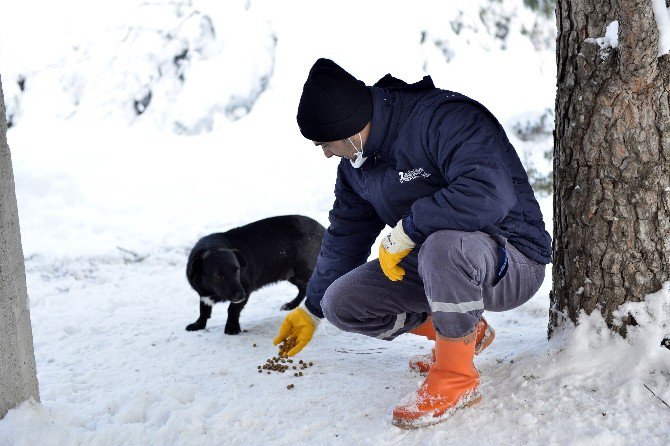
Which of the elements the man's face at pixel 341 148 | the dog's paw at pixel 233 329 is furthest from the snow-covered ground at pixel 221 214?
the man's face at pixel 341 148

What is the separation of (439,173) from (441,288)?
0.47 m

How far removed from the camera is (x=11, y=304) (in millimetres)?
2602

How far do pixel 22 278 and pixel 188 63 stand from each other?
24.3 ft

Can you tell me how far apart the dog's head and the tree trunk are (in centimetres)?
247

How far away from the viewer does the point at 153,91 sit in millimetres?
9523

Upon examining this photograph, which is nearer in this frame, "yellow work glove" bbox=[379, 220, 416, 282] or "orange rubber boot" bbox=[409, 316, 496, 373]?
"yellow work glove" bbox=[379, 220, 416, 282]

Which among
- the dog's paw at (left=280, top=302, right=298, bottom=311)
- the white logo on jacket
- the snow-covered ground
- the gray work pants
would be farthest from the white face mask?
the dog's paw at (left=280, top=302, right=298, bottom=311)

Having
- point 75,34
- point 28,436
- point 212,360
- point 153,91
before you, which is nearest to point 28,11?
point 75,34

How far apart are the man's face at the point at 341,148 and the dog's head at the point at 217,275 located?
6.67 ft

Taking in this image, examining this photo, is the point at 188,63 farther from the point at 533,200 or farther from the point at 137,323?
the point at 533,200

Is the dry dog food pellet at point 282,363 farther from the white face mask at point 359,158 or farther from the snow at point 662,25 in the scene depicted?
the snow at point 662,25

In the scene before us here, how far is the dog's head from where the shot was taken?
4762mm

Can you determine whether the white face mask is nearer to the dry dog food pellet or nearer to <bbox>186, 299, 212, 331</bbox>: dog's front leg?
the dry dog food pellet

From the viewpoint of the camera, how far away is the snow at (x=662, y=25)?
255cm
